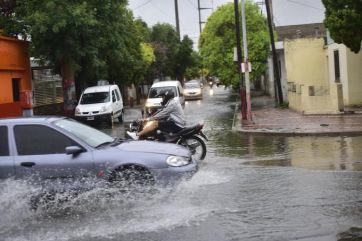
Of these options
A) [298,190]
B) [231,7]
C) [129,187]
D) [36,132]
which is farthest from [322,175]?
[231,7]

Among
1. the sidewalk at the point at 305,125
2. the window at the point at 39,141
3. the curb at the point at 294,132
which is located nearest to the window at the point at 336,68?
the sidewalk at the point at 305,125

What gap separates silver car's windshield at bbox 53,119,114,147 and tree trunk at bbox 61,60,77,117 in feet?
66.8

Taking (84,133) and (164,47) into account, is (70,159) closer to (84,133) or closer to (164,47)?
(84,133)

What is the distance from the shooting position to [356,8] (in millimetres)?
20844

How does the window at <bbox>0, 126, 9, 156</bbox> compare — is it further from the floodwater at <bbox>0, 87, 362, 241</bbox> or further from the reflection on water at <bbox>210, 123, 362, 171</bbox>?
the reflection on water at <bbox>210, 123, 362, 171</bbox>

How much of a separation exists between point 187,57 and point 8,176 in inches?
2382

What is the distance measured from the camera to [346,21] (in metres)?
21.0

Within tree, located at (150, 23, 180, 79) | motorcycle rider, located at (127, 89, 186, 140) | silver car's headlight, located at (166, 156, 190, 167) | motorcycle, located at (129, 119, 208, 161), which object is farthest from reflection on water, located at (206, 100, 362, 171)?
tree, located at (150, 23, 180, 79)

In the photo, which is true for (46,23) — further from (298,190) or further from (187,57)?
(187,57)

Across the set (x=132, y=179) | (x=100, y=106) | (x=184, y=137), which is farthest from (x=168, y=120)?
(x=100, y=106)

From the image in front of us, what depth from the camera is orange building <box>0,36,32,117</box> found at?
79.7 ft

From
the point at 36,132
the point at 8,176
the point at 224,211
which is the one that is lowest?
the point at 224,211

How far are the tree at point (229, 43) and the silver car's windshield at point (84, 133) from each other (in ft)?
98.9

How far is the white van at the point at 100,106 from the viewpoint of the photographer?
86.7 feet
